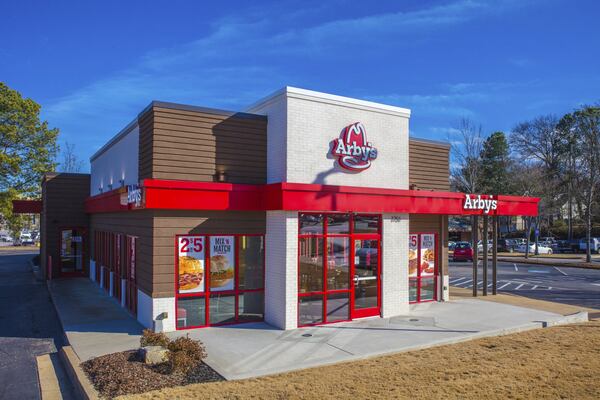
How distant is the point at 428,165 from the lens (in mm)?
17703

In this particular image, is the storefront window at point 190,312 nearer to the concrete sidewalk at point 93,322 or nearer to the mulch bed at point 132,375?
the concrete sidewalk at point 93,322

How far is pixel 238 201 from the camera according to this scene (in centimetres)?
1316

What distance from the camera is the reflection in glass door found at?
24062 mm

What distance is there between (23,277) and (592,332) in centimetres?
2625

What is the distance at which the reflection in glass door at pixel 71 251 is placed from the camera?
24062mm

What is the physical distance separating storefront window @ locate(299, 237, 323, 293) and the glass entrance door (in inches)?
46.3

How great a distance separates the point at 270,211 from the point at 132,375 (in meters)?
6.10

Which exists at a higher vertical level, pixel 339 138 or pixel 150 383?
pixel 339 138

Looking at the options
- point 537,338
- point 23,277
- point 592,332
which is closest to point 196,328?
point 537,338

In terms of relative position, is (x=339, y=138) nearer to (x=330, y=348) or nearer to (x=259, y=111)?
(x=259, y=111)

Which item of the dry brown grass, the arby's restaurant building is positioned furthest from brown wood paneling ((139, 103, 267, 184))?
the dry brown grass

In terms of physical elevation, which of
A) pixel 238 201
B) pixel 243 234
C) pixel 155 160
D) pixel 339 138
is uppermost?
pixel 339 138

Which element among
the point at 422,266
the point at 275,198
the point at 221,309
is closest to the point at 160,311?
the point at 221,309

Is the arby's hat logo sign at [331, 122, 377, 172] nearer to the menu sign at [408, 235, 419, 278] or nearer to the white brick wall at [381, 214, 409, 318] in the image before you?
the white brick wall at [381, 214, 409, 318]
